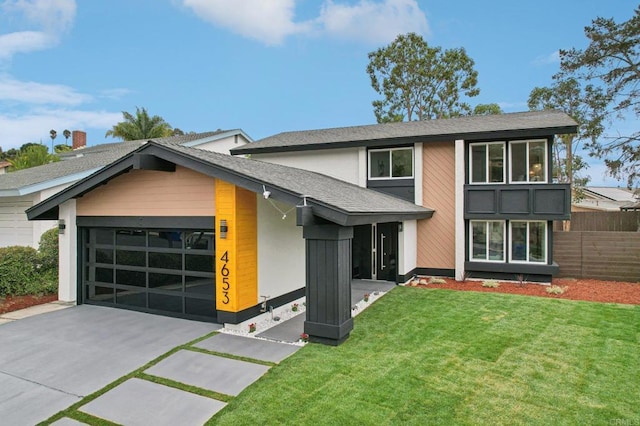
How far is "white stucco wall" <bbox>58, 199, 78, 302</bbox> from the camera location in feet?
30.7

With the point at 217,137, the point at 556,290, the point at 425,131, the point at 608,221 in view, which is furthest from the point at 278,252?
the point at 608,221

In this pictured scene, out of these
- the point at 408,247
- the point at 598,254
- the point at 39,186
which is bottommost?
the point at 598,254

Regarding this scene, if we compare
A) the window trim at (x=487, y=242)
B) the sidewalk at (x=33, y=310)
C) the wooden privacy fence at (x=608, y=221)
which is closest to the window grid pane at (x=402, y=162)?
the window trim at (x=487, y=242)

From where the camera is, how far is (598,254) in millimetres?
12266

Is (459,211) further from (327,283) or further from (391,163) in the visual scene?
(327,283)

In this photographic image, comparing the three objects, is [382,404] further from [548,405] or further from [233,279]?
[233,279]

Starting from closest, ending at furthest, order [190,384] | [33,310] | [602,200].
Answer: [190,384] < [33,310] < [602,200]

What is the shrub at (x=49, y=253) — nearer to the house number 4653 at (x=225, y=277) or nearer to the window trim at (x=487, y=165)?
the house number 4653 at (x=225, y=277)

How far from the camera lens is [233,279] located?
7082 millimetres

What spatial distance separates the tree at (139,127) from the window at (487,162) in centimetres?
2965

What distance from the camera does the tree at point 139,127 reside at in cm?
3347

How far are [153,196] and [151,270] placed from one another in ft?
5.50

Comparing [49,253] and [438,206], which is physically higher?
[438,206]

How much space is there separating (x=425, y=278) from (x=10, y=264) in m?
11.9
